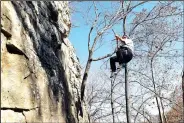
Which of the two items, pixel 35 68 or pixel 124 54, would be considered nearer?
pixel 35 68

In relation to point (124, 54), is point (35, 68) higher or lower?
lower

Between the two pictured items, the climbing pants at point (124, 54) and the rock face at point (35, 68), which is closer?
the rock face at point (35, 68)

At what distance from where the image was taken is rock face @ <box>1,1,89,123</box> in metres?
5.20

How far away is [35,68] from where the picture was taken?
6312 millimetres

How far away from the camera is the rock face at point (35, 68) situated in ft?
17.1

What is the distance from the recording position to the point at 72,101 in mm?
8859

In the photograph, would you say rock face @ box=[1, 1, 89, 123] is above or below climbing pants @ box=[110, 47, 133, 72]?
below

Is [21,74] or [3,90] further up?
[21,74]

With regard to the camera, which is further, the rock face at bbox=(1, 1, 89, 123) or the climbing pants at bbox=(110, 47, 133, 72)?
the climbing pants at bbox=(110, 47, 133, 72)

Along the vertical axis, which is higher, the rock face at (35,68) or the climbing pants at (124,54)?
the climbing pants at (124,54)

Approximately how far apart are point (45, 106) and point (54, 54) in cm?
204

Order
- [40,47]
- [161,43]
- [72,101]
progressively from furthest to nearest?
[161,43] < [72,101] < [40,47]

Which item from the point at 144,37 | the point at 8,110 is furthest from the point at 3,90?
the point at 144,37

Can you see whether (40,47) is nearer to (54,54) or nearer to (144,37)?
(54,54)
